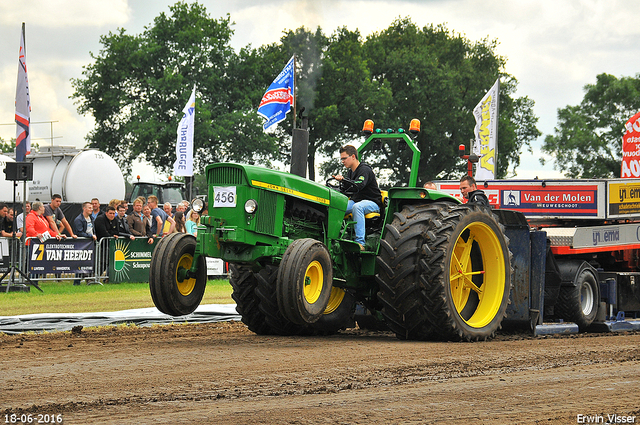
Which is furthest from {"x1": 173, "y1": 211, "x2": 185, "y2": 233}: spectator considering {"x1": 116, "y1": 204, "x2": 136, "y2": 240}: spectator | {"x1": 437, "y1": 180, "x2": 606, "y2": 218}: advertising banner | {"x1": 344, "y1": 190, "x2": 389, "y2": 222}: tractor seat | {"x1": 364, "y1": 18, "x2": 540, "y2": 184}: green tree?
{"x1": 364, "y1": 18, "x2": 540, "y2": 184}: green tree

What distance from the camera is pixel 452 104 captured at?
51.8 m

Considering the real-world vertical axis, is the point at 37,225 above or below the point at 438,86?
below

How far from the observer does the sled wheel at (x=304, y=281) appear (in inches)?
285

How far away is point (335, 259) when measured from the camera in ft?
27.6

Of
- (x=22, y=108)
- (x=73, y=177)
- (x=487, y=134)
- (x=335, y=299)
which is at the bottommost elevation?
(x=335, y=299)

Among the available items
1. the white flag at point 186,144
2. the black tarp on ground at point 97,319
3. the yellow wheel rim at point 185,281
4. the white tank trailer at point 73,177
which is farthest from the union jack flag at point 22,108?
the yellow wheel rim at point 185,281

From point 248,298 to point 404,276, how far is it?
6.47 feet

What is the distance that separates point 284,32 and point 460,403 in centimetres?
4390

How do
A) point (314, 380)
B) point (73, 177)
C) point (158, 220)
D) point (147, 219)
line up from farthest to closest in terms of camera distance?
1. point (73, 177)
2. point (158, 220)
3. point (147, 219)
4. point (314, 380)

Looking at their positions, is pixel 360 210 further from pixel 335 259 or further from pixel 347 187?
pixel 335 259

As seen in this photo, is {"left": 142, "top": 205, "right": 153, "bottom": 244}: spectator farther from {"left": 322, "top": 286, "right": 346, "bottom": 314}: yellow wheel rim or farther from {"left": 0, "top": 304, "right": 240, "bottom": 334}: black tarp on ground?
{"left": 322, "top": 286, "right": 346, "bottom": 314}: yellow wheel rim

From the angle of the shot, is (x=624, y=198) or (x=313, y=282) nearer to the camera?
(x=313, y=282)

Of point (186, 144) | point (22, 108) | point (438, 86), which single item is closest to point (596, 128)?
point (438, 86)

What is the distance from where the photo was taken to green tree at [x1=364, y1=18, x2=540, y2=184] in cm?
5138
